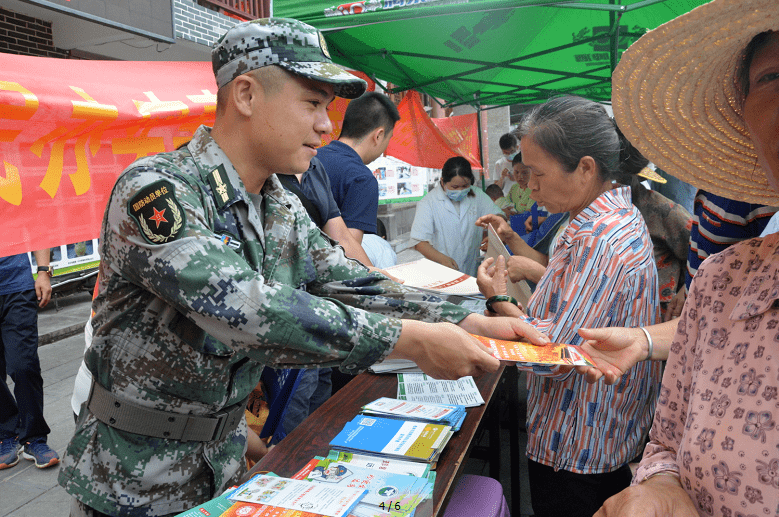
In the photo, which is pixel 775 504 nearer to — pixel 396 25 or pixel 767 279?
pixel 767 279

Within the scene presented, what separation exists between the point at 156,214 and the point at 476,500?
147cm

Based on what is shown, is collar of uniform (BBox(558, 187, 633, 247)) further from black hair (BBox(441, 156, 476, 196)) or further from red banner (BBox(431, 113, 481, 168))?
red banner (BBox(431, 113, 481, 168))

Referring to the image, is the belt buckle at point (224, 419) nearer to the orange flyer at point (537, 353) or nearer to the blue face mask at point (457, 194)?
the orange flyer at point (537, 353)

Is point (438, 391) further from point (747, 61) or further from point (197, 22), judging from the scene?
point (197, 22)

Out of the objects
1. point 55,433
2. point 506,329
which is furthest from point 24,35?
point 506,329

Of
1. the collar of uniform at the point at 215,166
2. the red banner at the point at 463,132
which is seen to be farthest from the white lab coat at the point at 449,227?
the collar of uniform at the point at 215,166

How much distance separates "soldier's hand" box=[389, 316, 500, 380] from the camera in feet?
4.53

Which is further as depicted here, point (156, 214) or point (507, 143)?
point (507, 143)

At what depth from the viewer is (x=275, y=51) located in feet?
4.52

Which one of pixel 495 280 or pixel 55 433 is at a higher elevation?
pixel 495 280

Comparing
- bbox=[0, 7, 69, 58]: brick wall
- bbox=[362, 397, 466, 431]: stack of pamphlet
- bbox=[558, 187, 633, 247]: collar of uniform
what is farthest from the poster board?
bbox=[362, 397, 466, 431]: stack of pamphlet

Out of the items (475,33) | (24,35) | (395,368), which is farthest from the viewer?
(24,35)

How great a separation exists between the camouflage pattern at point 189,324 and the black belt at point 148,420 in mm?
20

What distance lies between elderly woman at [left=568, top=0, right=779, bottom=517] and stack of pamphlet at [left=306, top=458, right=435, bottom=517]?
0.42m
